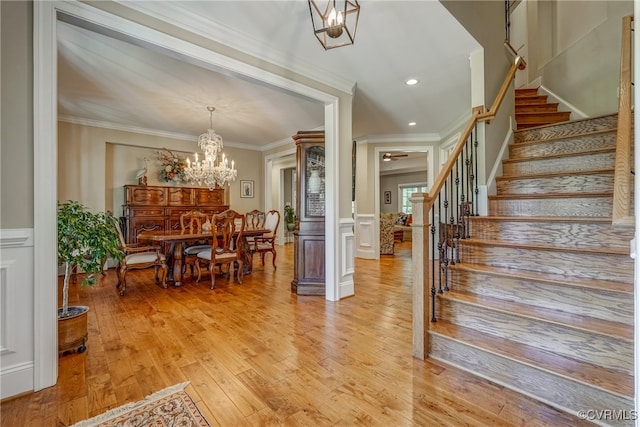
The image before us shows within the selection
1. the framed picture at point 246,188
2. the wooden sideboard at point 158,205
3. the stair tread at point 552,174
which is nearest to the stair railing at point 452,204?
the stair tread at point 552,174

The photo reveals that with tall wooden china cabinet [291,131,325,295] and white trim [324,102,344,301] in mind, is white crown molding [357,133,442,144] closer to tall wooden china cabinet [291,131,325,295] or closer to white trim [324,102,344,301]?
tall wooden china cabinet [291,131,325,295]

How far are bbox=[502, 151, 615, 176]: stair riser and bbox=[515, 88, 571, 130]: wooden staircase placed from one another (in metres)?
1.18

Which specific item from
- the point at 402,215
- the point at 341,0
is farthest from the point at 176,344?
the point at 402,215

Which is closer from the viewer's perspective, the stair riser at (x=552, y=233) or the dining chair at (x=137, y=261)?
the stair riser at (x=552, y=233)

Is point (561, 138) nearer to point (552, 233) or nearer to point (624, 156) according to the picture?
A: point (552, 233)

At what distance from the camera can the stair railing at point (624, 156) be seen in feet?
3.95

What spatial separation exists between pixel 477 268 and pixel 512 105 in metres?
2.43

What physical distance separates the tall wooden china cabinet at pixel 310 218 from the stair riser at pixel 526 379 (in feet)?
5.87

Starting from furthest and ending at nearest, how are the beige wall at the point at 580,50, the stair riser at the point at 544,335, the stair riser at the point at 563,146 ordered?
the beige wall at the point at 580,50 < the stair riser at the point at 563,146 < the stair riser at the point at 544,335

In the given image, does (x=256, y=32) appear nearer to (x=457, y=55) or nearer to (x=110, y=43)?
(x=110, y=43)

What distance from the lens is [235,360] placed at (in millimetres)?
1943

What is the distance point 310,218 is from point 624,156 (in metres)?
2.76

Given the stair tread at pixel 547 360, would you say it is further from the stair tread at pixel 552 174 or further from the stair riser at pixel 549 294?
the stair tread at pixel 552 174

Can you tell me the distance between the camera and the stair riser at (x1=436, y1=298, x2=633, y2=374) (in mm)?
1433
